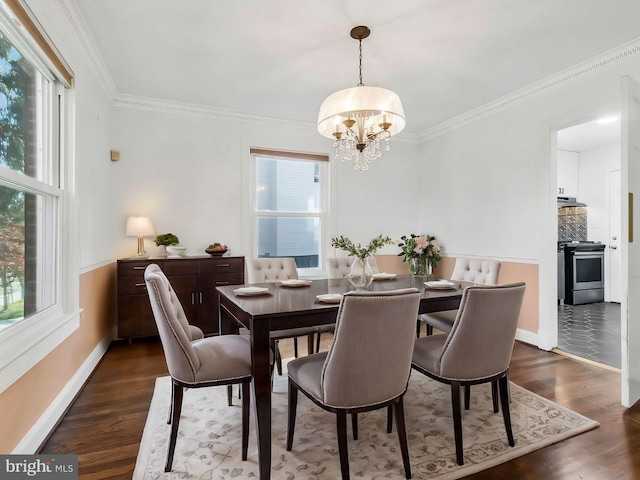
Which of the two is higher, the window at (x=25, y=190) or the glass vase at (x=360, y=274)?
the window at (x=25, y=190)

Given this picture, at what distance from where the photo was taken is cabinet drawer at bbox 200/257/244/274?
150 inches

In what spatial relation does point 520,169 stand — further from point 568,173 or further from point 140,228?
point 140,228

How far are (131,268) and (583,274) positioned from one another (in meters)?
6.40

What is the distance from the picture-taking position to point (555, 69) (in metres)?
3.24

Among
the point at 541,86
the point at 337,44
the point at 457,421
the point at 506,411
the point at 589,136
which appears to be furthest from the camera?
the point at 589,136

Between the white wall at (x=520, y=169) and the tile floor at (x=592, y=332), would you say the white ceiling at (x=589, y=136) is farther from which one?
the tile floor at (x=592, y=332)

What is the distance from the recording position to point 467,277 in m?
3.07

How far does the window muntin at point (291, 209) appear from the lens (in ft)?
14.9

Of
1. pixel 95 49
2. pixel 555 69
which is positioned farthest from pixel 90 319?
pixel 555 69

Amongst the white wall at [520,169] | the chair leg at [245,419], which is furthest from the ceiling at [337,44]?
the chair leg at [245,419]

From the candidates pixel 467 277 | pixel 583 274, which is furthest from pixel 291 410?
pixel 583 274

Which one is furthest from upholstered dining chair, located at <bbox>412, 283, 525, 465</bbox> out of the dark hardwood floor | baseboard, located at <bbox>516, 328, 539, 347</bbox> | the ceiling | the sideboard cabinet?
the sideboard cabinet

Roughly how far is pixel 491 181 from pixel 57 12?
162 inches

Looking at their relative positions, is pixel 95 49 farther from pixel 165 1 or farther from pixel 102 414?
pixel 102 414
